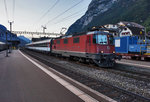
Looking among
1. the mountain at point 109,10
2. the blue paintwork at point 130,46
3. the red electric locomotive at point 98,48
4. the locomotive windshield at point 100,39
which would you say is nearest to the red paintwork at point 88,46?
the red electric locomotive at point 98,48

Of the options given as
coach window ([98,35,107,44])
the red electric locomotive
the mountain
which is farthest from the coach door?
the mountain

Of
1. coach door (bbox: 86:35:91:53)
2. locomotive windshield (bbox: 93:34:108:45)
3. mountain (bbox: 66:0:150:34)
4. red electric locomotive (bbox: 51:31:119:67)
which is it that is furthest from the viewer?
mountain (bbox: 66:0:150:34)

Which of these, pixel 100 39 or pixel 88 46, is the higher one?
pixel 100 39

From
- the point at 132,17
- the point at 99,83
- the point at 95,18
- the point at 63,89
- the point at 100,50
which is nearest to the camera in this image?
the point at 63,89

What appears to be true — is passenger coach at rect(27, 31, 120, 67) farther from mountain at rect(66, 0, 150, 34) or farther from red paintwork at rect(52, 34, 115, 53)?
mountain at rect(66, 0, 150, 34)

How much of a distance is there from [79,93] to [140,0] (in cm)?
16470

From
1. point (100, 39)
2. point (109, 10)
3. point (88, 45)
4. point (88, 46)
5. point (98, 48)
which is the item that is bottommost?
point (98, 48)

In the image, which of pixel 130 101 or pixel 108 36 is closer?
pixel 130 101

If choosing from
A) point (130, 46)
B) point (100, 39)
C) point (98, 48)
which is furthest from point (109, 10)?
point (98, 48)

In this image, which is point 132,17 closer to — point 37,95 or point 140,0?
point 140,0

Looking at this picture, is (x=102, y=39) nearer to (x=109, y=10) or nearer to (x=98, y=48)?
(x=98, y=48)

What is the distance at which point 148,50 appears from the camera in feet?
51.9

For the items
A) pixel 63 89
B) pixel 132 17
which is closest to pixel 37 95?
pixel 63 89

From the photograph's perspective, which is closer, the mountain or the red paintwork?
the red paintwork
